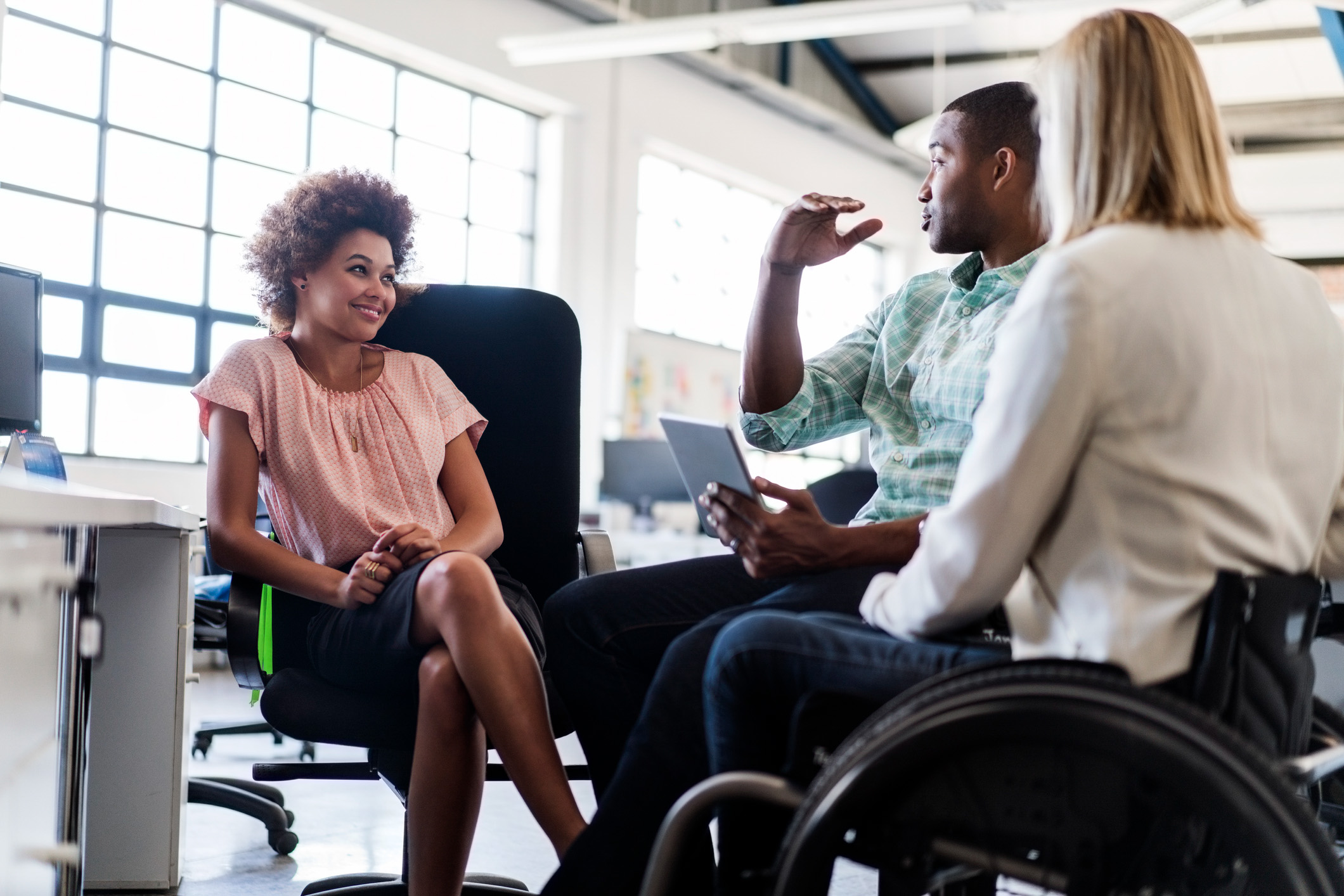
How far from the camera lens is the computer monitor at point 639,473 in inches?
264

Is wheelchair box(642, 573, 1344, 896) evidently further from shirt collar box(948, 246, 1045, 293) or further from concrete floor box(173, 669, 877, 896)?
concrete floor box(173, 669, 877, 896)

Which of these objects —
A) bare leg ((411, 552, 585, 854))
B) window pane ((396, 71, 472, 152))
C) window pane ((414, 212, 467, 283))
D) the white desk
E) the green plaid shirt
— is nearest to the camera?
bare leg ((411, 552, 585, 854))

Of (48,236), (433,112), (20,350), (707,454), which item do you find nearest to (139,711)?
(20,350)

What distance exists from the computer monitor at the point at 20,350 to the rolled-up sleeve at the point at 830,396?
51.9 inches

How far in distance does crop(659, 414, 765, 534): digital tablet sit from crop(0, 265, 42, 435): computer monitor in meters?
1.30

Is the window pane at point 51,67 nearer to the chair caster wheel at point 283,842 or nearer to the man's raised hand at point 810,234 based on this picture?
the chair caster wheel at point 283,842

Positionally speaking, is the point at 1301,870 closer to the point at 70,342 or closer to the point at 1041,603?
the point at 1041,603

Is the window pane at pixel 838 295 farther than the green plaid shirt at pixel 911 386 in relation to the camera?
Yes

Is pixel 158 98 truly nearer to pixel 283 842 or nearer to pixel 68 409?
pixel 68 409

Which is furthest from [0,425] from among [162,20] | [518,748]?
[162,20]

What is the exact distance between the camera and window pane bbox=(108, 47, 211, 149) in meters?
5.83

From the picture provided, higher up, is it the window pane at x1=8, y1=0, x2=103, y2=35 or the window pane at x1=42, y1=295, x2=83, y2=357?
the window pane at x1=8, y1=0, x2=103, y2=35

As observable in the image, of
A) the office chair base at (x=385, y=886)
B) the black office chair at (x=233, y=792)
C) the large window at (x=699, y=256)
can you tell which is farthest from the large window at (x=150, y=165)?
the office chair base at (x=385, y=886)

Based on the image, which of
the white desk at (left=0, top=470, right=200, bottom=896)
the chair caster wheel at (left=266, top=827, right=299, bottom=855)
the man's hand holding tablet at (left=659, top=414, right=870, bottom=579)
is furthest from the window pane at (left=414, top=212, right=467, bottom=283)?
the man's hand holding tablet at (left=659, top=414, right=870, bottom=579)
